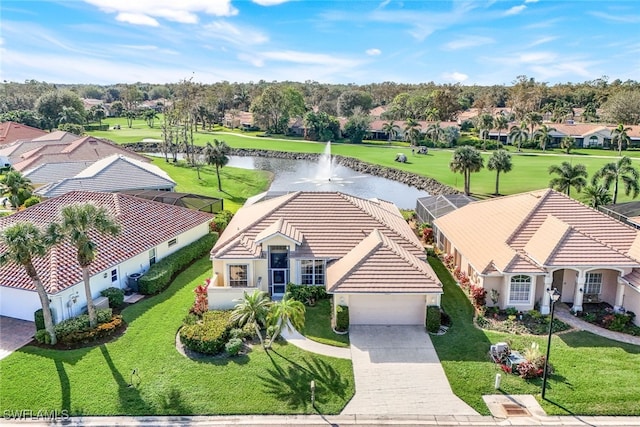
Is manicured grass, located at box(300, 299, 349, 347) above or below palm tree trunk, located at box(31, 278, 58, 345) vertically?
below

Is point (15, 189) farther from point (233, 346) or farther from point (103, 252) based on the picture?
point (233, 346)

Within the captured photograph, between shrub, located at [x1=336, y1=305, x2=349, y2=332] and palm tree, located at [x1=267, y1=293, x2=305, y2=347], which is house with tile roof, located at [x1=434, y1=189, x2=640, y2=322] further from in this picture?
palm tree, located at [x1=267, y1=293, x2=305, y2=347]

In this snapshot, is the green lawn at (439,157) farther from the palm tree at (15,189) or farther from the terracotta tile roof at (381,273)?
the palm tree at (15,189)

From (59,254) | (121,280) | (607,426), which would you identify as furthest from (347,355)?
(59,254)

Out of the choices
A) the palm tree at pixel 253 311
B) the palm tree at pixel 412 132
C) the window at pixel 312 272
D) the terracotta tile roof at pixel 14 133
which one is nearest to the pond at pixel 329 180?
the palm tree at pixel 412 132

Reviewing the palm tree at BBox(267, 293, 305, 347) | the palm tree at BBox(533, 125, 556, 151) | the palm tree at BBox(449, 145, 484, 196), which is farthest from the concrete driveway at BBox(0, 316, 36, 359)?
the palm tree at BBox(533, 125, 556, 151)

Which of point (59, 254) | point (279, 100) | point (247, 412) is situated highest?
point (279, 100)

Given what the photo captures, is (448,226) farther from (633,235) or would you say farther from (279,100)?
(279,100)

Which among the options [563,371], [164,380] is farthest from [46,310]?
[563,371]
